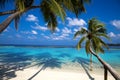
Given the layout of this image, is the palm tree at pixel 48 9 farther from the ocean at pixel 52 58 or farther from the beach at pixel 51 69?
the ocean at pixel 52 58

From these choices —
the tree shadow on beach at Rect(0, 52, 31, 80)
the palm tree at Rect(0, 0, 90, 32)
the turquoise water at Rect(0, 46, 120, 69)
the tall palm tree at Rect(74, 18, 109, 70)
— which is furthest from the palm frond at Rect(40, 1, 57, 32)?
the turquoise water at Rect(0, 46, 120, 69)

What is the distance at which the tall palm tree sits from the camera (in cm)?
1504

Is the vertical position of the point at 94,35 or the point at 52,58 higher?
the point at 94,35

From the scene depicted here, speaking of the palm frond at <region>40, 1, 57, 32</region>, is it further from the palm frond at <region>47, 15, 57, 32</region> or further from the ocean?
the ocean

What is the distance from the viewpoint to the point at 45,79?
11016 millimetres

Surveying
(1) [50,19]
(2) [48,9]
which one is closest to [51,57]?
(1) [50,19]

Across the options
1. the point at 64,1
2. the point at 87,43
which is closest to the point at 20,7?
the point at 64,1

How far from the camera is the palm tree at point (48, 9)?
5253 mm

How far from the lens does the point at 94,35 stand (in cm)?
1571

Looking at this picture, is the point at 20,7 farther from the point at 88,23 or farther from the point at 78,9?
the point at 88,23

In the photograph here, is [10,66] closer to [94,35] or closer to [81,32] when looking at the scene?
[81,32]

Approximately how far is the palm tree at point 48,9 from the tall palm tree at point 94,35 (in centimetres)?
645

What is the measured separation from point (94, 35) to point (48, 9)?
30.7 feet

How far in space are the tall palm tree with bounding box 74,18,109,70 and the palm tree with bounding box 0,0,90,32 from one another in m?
6.45
